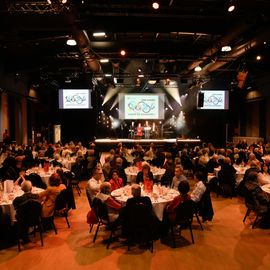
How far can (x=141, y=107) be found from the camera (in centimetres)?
1730

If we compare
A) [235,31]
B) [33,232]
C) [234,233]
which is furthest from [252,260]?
[235,31]

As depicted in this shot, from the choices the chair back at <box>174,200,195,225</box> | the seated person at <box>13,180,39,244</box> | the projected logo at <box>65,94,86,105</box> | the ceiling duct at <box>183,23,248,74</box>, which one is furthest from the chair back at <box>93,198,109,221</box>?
the projected logo at <box>65,94,86,105</box>

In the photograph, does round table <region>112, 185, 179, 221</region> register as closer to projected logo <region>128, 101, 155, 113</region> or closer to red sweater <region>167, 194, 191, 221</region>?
red sweater <region>167, 194, 191, 221</region>

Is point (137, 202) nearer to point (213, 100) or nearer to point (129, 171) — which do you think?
point (129, 171)

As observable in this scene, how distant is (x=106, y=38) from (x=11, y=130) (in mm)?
6464

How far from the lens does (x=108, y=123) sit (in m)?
20.0

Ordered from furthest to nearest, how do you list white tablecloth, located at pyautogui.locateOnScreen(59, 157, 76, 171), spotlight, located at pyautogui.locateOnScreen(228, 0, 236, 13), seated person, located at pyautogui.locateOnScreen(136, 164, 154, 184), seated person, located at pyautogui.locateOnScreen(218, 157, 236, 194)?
white tablecloth, located at pyautogui.locateOnScreen(59, 157, 76, 171)
seated person, located at pyautogui.locateOnScreen(218, 157, 236, 194)
seated person, located at pyautogui.locateOnScreen(136, 164, 154, 184)
spotlight, located at pyautogui.locateOnScreen(228, 0, 236, 13)

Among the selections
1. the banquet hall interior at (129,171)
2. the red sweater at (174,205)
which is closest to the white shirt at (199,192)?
the banquet hall interior at (129,171)

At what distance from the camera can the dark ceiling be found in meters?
5.95

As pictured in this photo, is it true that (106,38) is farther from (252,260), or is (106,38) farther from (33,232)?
(252,260)

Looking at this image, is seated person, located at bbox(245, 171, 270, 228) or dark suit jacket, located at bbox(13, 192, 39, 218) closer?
dark suit jacket, located at bbox(13, 192, 39, 218)

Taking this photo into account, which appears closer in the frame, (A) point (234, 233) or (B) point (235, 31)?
(A) point (234, 233)

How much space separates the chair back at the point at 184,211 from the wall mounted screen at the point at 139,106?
1333 centimetres

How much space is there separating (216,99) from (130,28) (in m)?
9.89
